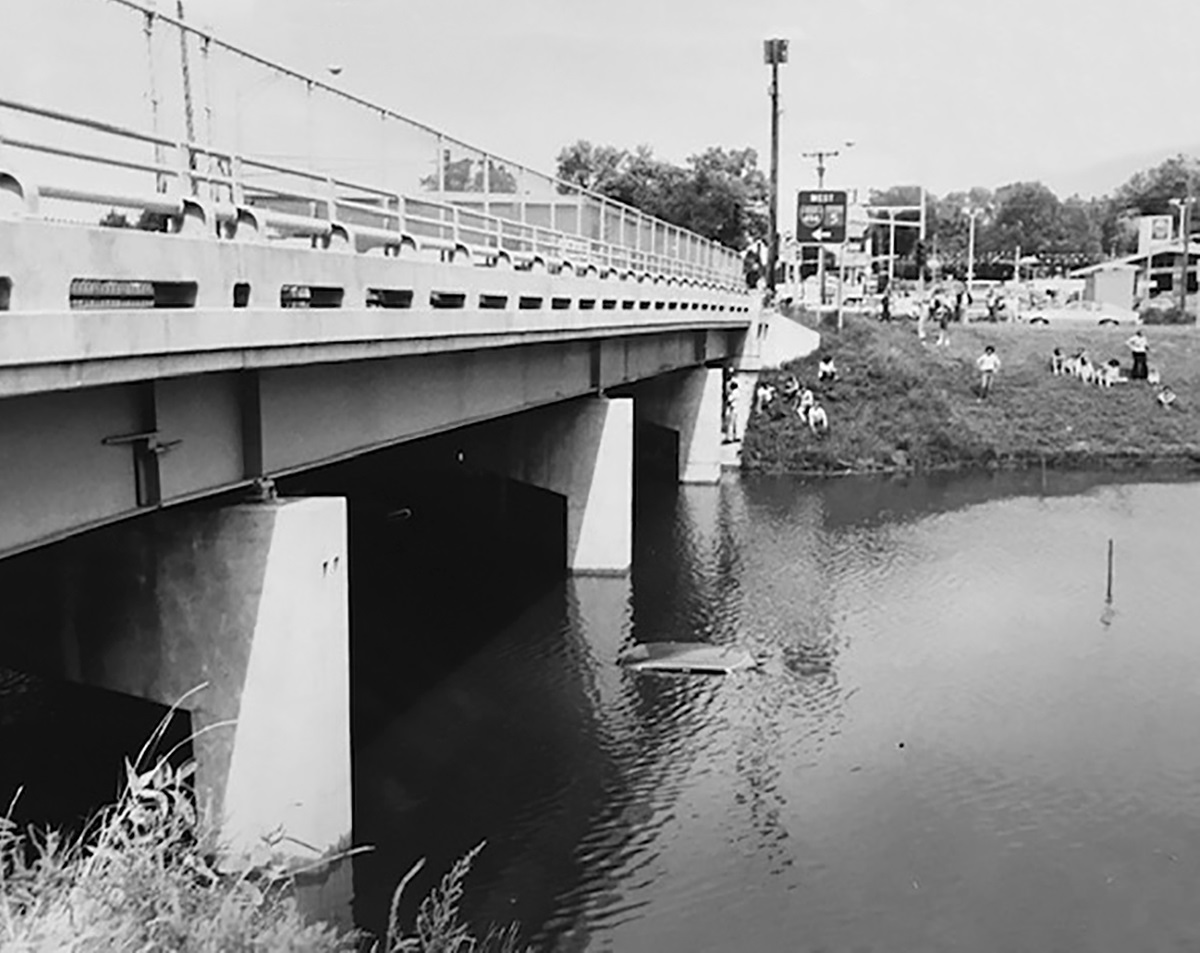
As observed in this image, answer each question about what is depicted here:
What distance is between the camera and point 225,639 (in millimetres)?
11688

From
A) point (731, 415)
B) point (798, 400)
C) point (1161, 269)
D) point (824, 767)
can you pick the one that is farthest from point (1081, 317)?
point (824, 767)

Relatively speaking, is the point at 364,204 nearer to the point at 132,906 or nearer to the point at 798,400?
the point at 132,906

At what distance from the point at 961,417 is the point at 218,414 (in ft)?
119

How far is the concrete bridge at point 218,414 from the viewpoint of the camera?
8.88 m

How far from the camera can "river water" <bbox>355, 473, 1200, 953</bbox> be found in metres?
12.3

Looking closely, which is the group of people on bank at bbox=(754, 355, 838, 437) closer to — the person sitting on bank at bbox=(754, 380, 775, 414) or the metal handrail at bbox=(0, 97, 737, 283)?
the person sitting on bank at bbox=(754, 380, 775, 414)

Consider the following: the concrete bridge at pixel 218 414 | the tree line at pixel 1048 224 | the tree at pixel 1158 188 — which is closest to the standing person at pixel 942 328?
the concrete bridge at pixel 218 414

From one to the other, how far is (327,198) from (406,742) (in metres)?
7.24

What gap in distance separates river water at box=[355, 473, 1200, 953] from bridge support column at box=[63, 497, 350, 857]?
165cm

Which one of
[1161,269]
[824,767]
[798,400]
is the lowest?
[824,767]

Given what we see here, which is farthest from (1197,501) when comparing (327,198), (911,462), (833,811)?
(327,198)

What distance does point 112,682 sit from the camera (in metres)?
12.0

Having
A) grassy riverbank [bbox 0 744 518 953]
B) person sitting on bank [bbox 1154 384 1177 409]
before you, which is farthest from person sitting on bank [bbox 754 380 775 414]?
grassy riverbank [bbox 0 744 518 953]

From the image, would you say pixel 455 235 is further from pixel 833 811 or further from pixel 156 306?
pixel 833 811
